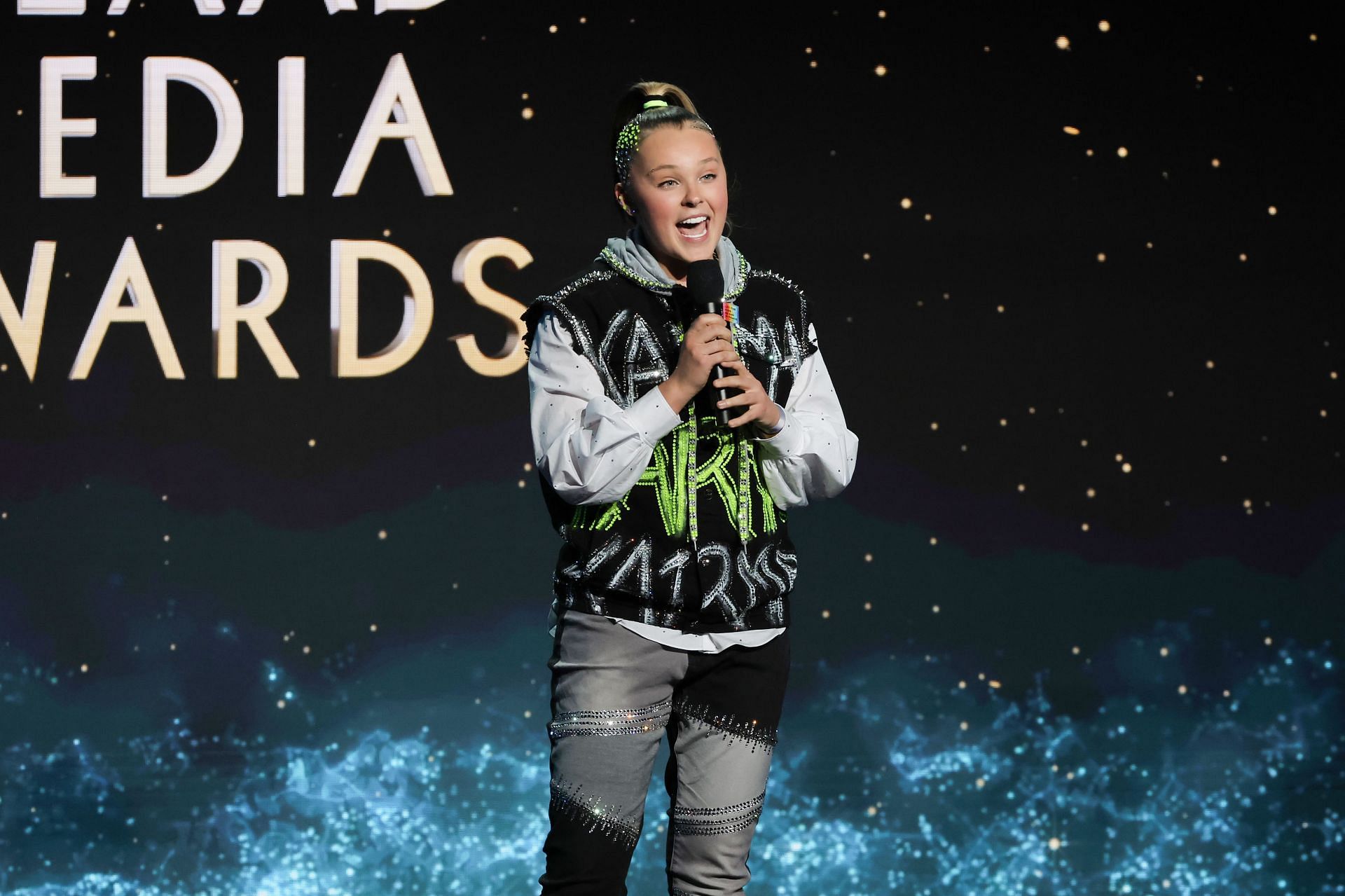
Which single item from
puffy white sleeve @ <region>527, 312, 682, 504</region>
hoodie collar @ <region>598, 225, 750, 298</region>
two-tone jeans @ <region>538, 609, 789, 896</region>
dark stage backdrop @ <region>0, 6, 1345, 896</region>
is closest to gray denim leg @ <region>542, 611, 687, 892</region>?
two-tone jeans @ <region>538, 609, 789, 896</region>

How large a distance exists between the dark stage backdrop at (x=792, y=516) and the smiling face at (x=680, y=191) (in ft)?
3.52

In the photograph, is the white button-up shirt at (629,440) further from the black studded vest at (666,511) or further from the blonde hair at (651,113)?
the blonde hair at (651,113)

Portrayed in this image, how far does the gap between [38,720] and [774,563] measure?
1.77m

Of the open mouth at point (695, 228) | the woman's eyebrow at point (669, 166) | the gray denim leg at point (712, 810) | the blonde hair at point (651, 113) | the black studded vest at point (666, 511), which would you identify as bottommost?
the gray denim leg at point (712, 810)

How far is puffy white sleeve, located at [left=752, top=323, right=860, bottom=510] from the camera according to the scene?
1.74 metres

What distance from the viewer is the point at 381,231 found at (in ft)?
9.29

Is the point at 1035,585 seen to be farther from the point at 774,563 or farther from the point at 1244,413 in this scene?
the point at 774,563

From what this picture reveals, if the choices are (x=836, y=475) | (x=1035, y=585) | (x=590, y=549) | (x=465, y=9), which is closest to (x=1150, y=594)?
(x=1035, y=585)

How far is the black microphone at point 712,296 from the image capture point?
1664 millimetres

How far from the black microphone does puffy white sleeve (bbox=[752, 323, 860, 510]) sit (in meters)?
0.08

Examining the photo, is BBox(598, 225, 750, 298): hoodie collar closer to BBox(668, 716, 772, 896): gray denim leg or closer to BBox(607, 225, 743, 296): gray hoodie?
BBox(607, 225, 743, 296): gray hoodie

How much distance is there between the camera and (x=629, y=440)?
1625 mm

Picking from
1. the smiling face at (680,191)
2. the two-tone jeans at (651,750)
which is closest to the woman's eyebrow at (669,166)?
the smiling face at (680,191)

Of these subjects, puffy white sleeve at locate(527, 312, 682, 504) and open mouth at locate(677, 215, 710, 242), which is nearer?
puffy white sleeve at locate(527, 312, 682, 504)
